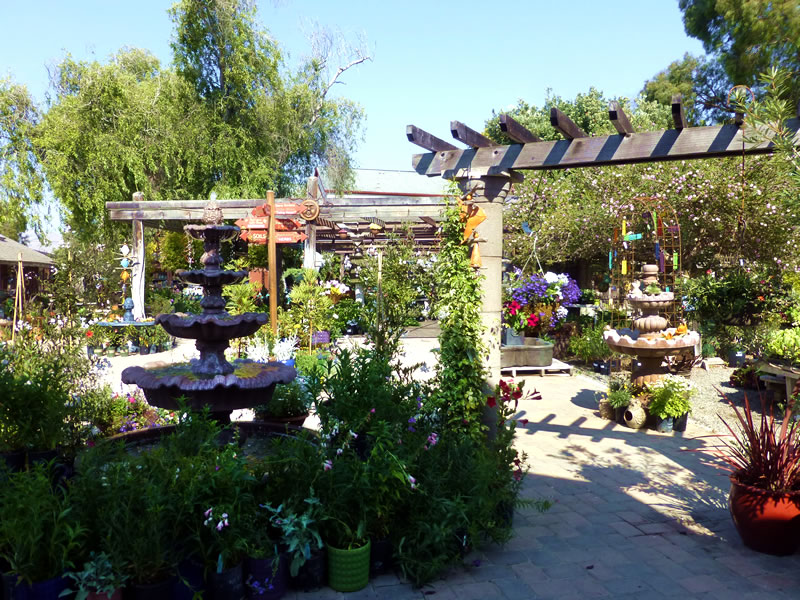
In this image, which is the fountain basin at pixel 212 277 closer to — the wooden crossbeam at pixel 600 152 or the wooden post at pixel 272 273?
the wooden crossbeam at pixel 600 152

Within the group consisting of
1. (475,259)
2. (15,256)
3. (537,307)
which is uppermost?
(15,256)

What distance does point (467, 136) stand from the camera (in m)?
5.01

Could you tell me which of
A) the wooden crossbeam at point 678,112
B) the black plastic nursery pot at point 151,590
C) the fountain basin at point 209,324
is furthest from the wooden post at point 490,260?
the black plastic nursery pot at point 151,590

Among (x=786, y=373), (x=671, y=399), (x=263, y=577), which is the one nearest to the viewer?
(x=263, y=577)

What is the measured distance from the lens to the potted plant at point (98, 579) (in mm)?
2744

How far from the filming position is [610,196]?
13906 millimetres

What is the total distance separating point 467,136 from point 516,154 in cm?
45

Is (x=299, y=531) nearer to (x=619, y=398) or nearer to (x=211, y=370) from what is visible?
(x=211, y=370)

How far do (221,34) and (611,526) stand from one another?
18.4 meters

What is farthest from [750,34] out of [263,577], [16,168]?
[16,168]

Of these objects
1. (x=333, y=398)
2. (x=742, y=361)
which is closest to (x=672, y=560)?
(x=333, y=398)

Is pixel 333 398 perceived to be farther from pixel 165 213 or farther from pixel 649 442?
pixel 165 213

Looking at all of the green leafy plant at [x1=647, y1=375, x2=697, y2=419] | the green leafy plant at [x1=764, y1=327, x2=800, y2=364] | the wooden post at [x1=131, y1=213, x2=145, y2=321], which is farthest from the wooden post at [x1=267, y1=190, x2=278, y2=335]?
the green leafy plant at [x1=764, y1=327, x2=800, y2=364]

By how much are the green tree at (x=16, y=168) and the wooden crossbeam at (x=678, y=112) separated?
60.3 feet
